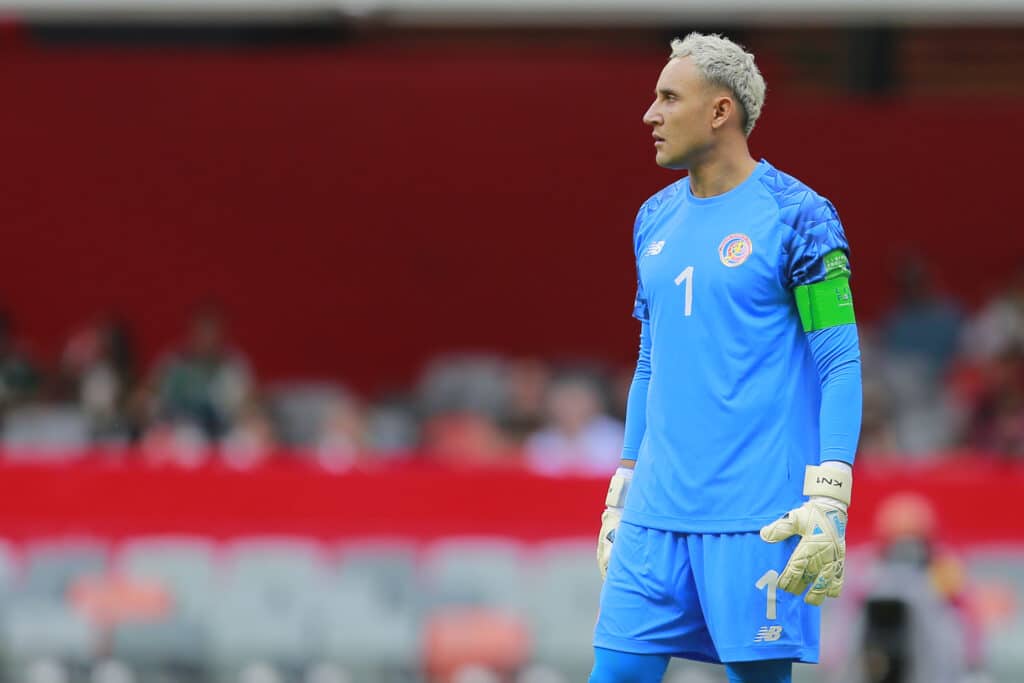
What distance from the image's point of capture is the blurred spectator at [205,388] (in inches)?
449

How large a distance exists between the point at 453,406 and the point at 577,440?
1.72 metres

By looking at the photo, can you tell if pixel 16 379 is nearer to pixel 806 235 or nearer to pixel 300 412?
pixel 300 412

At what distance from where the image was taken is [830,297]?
3.74m

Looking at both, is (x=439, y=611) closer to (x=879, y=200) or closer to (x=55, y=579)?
(x=55, y=579)

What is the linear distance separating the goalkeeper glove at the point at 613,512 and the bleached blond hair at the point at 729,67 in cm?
82

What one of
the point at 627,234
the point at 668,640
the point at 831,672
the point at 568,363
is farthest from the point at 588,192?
the point at 668,640

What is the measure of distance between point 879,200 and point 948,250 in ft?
2.23

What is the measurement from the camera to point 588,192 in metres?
14.7

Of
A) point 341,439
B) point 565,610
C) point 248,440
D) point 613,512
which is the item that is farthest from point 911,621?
point 248,440

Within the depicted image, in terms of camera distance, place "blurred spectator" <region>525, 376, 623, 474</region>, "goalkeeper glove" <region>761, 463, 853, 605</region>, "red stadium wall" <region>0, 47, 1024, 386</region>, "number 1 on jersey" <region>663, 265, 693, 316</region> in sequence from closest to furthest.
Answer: "goalkeeper glove" <region>761, 463, 853, 605</region>, "number 1 on jersey" <region>663, 265, 693, 316</region>, "blurred spectator" <region>525, 376, 623, 474</region>, "red stadium wall" <region>0, 47, 1024, 386</region>

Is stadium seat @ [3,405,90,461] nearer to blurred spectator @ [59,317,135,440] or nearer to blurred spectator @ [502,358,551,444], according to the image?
blurred spectator @ [59,317,135,440]

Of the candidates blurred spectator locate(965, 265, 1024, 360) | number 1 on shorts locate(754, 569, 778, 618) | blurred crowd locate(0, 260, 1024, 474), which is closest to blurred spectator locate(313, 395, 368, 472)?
blurred crowd locate(0, 260, 1024, 474)

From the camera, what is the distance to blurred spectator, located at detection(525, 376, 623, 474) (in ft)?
35.3

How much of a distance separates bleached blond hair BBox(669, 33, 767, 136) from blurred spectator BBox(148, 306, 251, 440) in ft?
25.8
